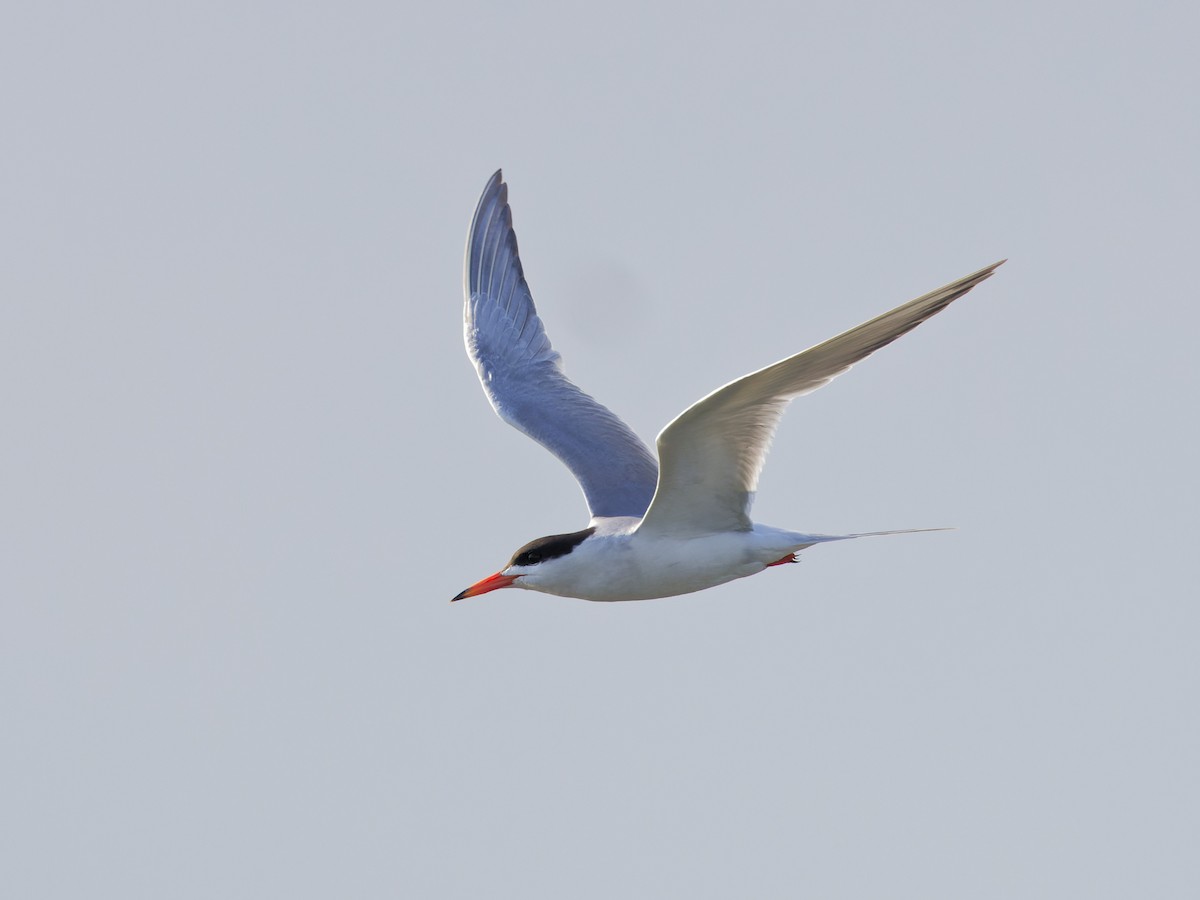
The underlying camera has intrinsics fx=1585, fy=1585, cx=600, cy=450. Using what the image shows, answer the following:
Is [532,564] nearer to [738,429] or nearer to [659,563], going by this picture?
[659,563]

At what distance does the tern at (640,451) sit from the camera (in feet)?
31.2

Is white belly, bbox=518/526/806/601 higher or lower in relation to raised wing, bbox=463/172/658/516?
lower

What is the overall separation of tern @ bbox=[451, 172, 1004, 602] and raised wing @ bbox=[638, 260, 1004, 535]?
1 cm

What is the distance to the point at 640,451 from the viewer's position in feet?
45.2

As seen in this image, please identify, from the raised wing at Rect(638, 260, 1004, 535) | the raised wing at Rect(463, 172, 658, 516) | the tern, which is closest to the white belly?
the tern

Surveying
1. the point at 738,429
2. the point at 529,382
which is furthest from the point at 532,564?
the point at 529,382

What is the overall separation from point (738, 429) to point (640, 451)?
11.5 ft

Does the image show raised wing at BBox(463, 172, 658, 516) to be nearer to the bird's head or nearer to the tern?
the tern

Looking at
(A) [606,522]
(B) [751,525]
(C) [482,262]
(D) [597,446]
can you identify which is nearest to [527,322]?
(C) [482,262]

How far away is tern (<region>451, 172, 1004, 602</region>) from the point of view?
9.50 metres

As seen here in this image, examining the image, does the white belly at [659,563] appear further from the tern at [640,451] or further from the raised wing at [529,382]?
the raised wing at [529,382]

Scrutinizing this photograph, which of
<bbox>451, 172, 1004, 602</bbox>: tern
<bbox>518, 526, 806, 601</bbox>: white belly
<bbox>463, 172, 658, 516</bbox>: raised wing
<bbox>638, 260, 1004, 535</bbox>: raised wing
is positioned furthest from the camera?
<bbox>463, 172, 658, 516</bbox>: raised wing

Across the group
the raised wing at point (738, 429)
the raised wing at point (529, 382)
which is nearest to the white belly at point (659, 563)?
the raised wing at point (738, 429)

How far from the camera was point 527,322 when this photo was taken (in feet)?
51.0
